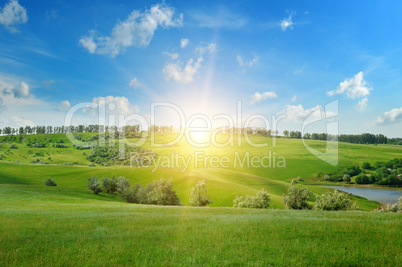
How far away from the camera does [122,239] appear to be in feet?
39.8

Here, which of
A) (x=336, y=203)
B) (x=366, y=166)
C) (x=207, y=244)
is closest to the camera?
(x=207, y=244)

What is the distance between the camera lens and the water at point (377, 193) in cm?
11778

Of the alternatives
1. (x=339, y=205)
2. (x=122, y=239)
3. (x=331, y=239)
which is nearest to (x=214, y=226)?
(x=122, y=239)

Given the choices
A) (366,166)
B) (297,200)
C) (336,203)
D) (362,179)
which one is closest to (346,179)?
(362,179)

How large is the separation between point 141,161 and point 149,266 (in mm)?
165371

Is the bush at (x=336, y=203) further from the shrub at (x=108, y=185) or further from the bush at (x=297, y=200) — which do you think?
the shrub at (x=108, y=185)

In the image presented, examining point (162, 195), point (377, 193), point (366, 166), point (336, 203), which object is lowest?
point (377, 193)

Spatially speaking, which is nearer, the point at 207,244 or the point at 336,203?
the point at 207,244

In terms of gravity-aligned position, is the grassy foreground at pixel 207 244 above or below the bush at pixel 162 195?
above

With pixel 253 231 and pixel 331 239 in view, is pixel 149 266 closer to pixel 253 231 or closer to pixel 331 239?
pixel 253 231

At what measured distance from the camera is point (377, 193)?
130125 millimetres

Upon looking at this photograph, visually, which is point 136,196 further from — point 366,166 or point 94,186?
point 366,166

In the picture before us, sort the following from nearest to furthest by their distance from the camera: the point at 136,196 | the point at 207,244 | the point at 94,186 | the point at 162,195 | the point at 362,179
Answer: the point at 207,244 < the point at 162,195 < the point at 136,196 < the point at 94,186 < the point at 362,179

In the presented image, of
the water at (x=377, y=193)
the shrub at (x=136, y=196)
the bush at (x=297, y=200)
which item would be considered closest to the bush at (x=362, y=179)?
the water at (x=377, y=193)
